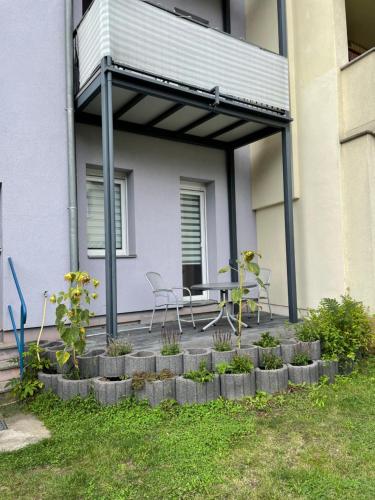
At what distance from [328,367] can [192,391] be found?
1.59 metres

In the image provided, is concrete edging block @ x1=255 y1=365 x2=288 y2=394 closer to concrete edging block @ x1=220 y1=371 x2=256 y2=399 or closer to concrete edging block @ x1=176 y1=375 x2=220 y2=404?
concrete edging block @ x1=220 y1=371 x2=256 y2=399

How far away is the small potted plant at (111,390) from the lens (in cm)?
347

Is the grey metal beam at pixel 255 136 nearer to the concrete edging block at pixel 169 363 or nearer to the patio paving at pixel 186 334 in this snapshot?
the patio paving at pixel 186 334

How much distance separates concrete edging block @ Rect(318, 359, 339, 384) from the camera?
408 cm

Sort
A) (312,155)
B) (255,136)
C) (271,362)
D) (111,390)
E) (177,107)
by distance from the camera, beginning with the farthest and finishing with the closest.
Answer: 1. (255,136)
2. (312,155)
3. (177,107)
4. (271,362)
5. (111,390)

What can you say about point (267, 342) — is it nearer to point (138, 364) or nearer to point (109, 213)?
point (138, 364)

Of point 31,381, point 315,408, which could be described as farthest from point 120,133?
point 315,408

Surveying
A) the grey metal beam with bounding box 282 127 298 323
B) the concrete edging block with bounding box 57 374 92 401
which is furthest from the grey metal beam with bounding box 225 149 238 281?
the concrete edging block with bounding box 57 374 92 401

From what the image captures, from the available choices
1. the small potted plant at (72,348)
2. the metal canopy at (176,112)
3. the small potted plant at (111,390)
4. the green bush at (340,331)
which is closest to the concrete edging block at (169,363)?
the small potted plant at (111,390)

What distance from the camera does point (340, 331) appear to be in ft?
14.2

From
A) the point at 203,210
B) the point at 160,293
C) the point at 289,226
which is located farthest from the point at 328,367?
the point at 203,210

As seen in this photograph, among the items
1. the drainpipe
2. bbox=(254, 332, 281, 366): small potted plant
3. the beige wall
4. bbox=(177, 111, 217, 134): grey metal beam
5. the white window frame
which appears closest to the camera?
bbox=(254, 332, 281, 366): small potted plant

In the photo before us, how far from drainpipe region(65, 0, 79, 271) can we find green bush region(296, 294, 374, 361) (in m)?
3.00

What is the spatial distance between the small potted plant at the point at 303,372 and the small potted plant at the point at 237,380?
472 millimetres
